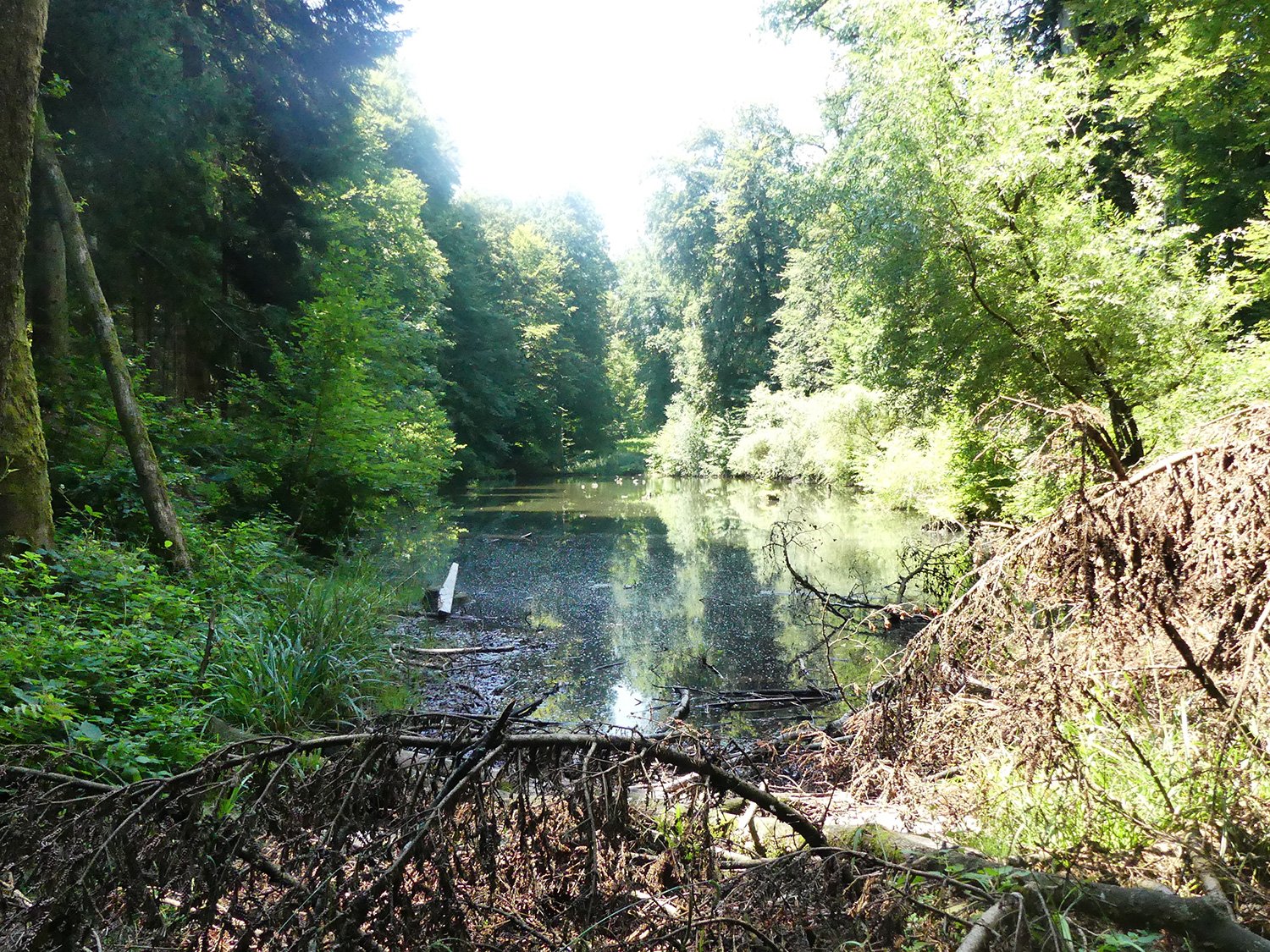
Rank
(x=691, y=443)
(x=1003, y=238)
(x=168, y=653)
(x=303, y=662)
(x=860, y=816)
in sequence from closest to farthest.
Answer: (x=860, y=816) < (x=168, y=653) < (x=303, y=662) < (x=1003, y=238) < (x=691, y=443)

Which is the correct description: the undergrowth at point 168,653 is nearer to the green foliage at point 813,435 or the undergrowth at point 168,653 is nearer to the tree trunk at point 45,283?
the tree trunk at point 45,283

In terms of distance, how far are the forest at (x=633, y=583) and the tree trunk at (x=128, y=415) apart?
0.14 ft

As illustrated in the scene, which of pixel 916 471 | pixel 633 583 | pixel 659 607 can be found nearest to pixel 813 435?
pixel 916 471

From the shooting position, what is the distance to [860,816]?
2846mm

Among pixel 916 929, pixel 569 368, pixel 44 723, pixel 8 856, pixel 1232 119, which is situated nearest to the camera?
pixel 8 856

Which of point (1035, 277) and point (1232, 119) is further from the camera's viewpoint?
point (1232, 119)

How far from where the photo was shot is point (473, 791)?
1.75 meters

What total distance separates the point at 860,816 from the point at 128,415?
5979mm

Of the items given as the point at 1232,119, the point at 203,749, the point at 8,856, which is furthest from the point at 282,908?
the point at 1232,119

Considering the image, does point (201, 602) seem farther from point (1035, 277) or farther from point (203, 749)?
point (1035, 277)

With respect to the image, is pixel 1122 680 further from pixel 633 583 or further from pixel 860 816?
pixel 633 583

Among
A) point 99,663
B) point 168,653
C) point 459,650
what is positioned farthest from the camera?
point 459,650

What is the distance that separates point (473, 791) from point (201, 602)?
181 inches

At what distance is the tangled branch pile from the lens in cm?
229
